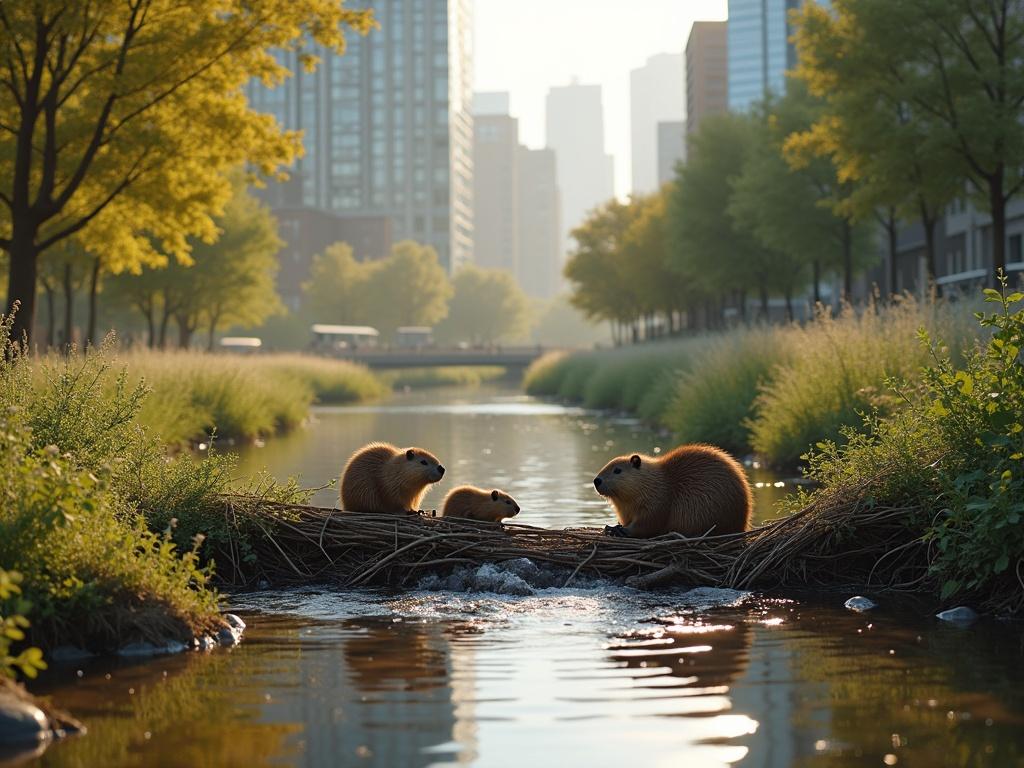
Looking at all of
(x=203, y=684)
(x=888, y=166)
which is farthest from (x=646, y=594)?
(x=888, y=166)

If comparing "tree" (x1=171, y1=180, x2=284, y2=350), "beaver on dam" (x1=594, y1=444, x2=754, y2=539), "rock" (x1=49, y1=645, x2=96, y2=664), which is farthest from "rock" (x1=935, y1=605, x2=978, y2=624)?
"tree" (x1=171, y1=180, x2=284, y2=350)

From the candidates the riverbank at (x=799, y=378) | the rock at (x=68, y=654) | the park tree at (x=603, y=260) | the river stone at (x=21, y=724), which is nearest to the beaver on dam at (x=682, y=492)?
the riverbank at (x=799, y=378)

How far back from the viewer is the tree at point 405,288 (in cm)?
13925

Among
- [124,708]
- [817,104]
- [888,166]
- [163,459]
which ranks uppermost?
[817,104]

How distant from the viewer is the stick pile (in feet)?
32.3

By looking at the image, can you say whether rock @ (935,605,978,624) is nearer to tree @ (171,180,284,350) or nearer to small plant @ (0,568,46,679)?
small plant @ (0,568,46,679)

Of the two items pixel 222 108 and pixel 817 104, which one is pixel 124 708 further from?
pixel 817 104

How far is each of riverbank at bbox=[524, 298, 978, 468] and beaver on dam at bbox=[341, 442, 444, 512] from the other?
3550 millimetres

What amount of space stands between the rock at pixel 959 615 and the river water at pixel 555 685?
0.09 metres

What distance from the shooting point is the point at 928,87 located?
29.7 metres

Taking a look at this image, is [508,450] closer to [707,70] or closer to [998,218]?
[998,218]

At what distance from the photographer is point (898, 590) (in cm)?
959

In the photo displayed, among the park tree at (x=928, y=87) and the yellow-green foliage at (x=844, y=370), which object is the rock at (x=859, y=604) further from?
the park tree at (x=928, y=87)

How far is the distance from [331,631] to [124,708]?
196cm
